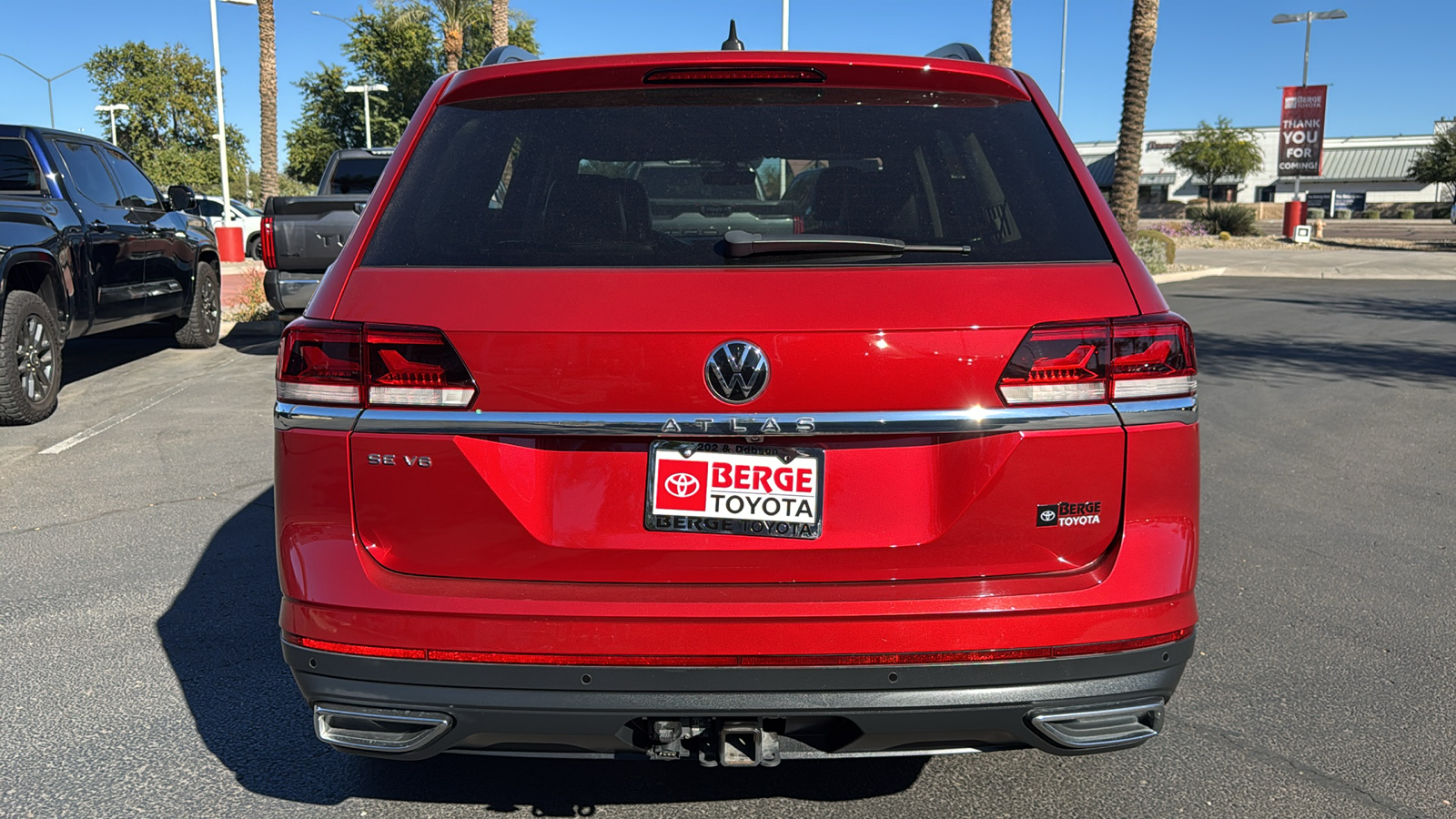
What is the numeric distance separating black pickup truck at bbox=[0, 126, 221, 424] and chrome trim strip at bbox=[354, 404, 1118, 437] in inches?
260

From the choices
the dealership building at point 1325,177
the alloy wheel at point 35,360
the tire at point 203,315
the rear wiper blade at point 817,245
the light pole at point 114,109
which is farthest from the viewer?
the dealership building at point 1325,177

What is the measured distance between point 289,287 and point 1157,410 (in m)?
9.01

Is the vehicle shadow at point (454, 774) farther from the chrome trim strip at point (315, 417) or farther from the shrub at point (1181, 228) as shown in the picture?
the shrub at point (1181, 228)

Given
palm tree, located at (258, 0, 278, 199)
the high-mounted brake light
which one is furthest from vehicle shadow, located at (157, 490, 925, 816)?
palm tree, located at (258, 0, 278, 199)

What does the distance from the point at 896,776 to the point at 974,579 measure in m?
1.03

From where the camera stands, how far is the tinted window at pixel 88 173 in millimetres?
9055

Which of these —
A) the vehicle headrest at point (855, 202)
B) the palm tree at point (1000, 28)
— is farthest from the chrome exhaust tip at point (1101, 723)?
the palm tree at point (1000, 28)

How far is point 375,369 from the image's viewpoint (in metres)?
2.35

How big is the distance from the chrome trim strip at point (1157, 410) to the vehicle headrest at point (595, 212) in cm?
104

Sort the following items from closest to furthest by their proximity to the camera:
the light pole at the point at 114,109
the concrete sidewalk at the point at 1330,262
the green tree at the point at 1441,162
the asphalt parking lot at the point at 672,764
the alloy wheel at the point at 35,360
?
Result: the asphalt parking lot at the point at 672,764, the alloy wheel at the point at 35,360, the concrete sidewalk at the point at 1330,262, the green tree at the point at 1441,162, the light pole at the point at 114,109

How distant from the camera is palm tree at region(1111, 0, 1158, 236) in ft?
68.4

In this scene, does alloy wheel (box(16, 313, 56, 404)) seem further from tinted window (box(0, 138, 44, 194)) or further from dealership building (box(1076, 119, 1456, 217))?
dealership building (box(1076, 119, 1456, 217))

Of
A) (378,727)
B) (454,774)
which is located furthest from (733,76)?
(454,774)

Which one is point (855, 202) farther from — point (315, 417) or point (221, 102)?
point (221, 102)
